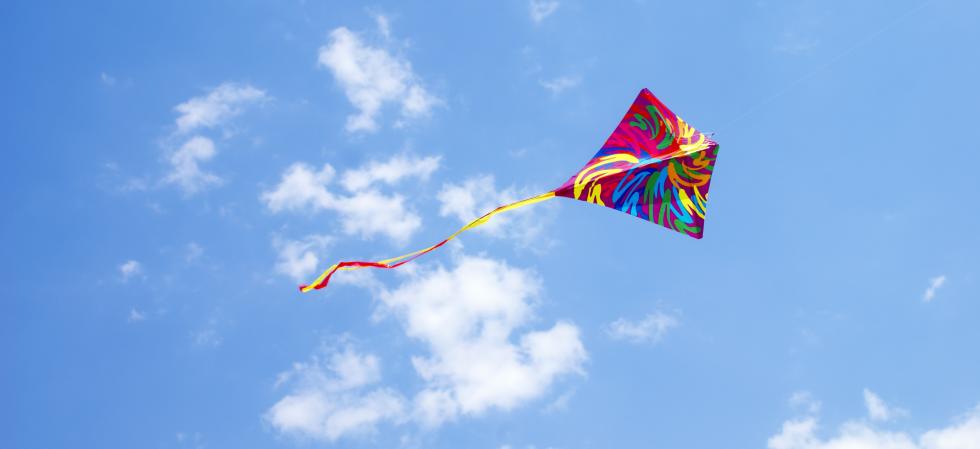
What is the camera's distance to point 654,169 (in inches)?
1032

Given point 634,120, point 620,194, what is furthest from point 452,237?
point 634,120

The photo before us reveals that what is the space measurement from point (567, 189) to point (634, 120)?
142 inches

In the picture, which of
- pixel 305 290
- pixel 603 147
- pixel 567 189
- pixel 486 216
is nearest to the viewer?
pixel 305 290

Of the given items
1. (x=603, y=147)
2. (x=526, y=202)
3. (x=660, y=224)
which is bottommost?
(x=526, y=202)

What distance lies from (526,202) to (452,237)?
2604 millimetres

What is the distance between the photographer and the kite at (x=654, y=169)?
25.8 metres

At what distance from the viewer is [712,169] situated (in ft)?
87.8

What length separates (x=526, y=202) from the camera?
922 inches

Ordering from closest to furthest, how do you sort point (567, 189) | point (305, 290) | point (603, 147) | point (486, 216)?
point (305, 290) → point (486, 216) → point (567, 189) → point (603, 147)

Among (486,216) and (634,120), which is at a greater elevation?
(634,120)

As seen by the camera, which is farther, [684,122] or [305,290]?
[684,122]

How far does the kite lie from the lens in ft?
84.6

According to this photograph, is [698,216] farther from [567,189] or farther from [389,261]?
[389,261]

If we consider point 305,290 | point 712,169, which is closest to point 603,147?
point 712,169
